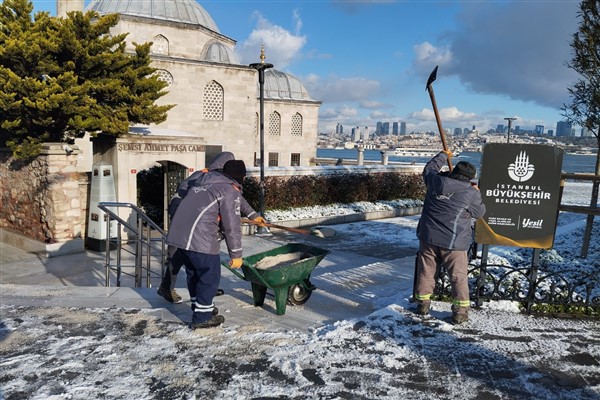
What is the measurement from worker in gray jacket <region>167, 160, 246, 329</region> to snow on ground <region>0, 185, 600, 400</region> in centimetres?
53

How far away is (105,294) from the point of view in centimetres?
592

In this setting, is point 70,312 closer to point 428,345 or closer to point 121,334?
point 121,334

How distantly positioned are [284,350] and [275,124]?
3288 centimetres

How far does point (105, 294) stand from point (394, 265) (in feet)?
17.3

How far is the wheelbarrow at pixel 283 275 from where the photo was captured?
4.95 meters

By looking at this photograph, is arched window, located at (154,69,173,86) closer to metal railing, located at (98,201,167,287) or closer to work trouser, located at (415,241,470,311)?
metal railing, located at (98,201,167,287)

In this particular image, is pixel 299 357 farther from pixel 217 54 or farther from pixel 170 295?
pixel 217 54

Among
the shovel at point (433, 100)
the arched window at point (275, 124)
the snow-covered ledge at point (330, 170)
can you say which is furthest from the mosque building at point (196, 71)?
the shovel at point (433, 100)

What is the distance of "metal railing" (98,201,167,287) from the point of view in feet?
22.6

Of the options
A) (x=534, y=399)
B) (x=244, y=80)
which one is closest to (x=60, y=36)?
(x=534, y=399)

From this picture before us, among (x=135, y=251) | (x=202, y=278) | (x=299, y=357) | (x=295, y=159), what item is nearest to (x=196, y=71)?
(x=295, y=159)

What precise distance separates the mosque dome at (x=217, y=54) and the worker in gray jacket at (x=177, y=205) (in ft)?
71.3

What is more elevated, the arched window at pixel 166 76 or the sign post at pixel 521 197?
the arched window at pixel 166 76

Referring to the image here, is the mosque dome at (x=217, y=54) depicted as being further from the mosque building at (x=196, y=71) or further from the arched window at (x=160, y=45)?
the arched window at (x=160, y=45)
